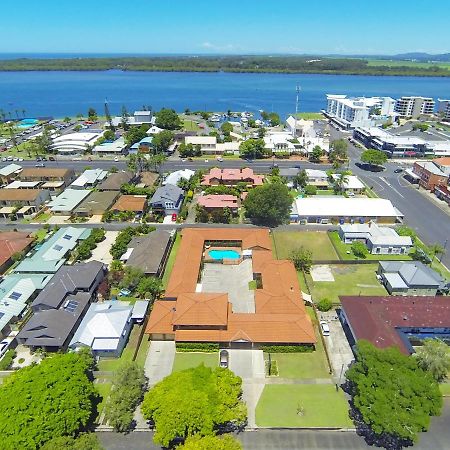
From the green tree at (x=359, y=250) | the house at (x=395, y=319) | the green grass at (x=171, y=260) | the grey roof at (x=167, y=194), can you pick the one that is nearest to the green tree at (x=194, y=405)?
the house at (x=395, y=319)

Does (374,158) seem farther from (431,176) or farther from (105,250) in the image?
(105,250)

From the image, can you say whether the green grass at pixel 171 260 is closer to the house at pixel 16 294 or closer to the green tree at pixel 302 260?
the house at pixel 16 294

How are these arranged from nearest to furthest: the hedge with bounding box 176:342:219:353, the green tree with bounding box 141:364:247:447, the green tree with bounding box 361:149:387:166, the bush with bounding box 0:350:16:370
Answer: the green tree with bounding box 141:364:247:447, the bush with bounding box 0:350:16:370, the hedge with bounding box 176:342:219:353, the green tree with bounding box 361:149:387:166

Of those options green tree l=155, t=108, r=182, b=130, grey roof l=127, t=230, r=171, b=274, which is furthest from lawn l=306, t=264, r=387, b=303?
green tree l=155, t=108, r=182, b=130

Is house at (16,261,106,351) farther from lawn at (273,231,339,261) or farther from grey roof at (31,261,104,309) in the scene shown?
lawn at (273,231,339,261)

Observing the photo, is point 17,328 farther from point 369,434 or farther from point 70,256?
point 369,434

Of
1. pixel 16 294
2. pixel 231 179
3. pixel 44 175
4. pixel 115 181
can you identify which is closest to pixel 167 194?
pixel 115 181
